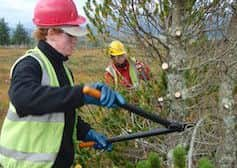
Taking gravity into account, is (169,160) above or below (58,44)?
below

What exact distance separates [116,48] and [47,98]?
9.25ft

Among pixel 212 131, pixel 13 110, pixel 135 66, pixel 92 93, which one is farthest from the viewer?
pixel 135 66

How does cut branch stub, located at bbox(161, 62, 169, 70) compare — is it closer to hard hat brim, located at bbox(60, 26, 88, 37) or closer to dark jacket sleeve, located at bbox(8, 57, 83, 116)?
hard hat brim, located at bbox(60, 26, 88, 37)

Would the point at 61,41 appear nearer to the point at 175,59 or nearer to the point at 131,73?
the point at 175,59

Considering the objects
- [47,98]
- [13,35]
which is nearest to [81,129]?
[47,98]

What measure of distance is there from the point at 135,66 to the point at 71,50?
3.12 meters

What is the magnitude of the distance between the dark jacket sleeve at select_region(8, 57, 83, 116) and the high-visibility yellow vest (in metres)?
0.14

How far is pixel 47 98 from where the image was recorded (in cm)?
268

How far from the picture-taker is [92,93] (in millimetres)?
2674

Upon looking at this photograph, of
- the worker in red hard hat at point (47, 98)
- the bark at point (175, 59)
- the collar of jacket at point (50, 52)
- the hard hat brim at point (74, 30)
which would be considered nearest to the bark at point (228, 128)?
the bark at point (175, 59)

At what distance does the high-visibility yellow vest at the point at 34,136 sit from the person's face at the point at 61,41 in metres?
0.09

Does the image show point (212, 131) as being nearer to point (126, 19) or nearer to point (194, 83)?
point (194, 83)

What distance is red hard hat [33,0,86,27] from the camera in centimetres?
303

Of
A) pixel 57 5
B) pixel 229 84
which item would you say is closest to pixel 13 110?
pixel 57 5
